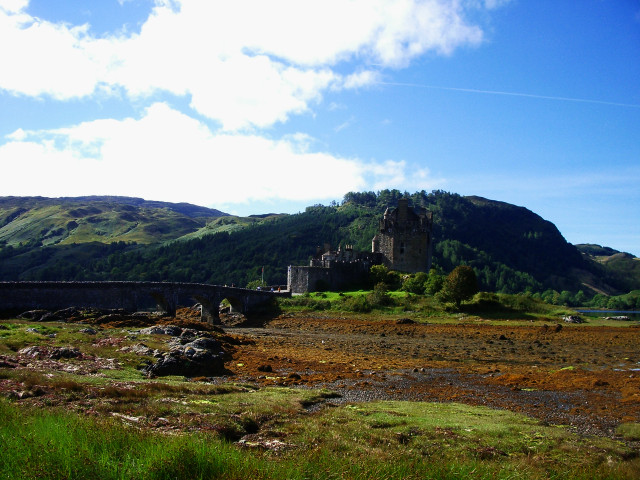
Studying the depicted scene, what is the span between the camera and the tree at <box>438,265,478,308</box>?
66875mm

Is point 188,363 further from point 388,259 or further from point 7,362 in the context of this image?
point 388,259

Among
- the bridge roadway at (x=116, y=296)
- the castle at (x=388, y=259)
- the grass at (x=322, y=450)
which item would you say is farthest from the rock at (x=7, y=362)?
the castle at (x=388, y=259)

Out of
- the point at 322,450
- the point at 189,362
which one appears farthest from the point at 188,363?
the point at 322,450

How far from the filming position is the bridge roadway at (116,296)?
44.6 meters

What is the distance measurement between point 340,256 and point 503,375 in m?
72.2

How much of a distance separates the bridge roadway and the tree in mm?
27790

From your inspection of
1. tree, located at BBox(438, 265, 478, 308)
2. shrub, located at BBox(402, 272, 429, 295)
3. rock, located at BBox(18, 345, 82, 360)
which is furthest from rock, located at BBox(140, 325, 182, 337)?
shrub, located at BBox(402, 272, 429, 295)

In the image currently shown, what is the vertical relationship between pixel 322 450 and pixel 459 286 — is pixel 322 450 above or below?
below

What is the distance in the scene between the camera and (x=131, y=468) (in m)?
6.98

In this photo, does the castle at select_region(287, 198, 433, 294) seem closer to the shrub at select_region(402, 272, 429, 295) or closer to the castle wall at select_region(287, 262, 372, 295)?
the castle wall at select_region(287, 262, 372, 295)

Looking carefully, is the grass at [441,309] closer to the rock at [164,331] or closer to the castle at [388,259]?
the castle at [388,259]

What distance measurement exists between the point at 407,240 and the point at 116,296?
5346cm

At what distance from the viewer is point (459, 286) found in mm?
67375

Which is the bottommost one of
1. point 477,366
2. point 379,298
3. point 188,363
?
point 477,366
